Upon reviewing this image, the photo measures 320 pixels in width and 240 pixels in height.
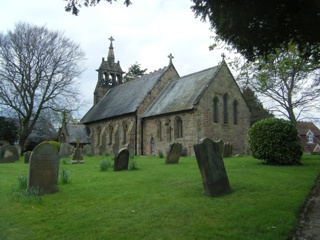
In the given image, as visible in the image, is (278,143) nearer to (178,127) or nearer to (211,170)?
(211,170)

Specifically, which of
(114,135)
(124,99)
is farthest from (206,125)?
(124,99)

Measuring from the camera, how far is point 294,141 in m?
12.5

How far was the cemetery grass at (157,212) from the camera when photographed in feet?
15.3

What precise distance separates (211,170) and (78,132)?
1194 inches

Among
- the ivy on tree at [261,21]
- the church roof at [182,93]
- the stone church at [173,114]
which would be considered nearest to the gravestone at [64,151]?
the stone church at [173,114]

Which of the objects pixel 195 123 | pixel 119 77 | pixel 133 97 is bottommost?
pixel 195 123

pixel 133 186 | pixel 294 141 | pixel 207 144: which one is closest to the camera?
pixel 207 144

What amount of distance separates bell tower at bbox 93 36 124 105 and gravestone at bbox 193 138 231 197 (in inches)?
1346

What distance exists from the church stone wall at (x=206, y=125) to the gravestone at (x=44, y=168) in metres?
15.9

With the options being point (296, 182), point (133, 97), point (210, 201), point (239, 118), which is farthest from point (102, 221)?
point (133, 97)

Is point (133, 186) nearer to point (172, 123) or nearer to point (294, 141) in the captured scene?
point (294, 141)

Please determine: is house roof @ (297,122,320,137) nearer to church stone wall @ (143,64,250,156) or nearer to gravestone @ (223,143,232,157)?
church stone wall @ (143,64,250,156)

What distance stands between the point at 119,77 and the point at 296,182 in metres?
35.5

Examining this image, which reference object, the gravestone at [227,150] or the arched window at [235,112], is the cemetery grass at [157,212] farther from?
the arched window at [235,112]
